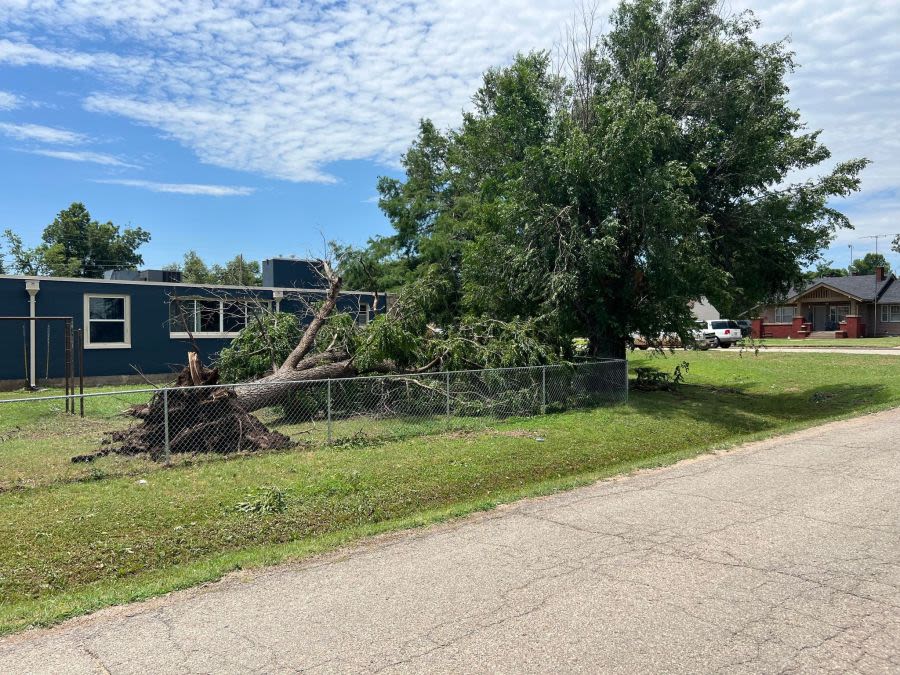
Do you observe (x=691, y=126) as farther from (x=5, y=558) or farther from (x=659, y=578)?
(x=5, y=558)

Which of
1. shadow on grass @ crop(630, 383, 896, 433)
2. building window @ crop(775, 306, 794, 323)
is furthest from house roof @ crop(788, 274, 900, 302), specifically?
shadow on grass @ crop(630, 383, 896, 433)

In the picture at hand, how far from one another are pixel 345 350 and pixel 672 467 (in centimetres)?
689

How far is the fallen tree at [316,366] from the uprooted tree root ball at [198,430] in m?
0.01

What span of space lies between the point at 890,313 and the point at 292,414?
49050 mm

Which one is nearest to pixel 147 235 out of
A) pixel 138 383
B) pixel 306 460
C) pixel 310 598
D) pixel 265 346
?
pixel 138 383


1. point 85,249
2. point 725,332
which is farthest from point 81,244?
point 725,332

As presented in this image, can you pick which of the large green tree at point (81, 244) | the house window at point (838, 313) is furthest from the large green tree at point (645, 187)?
the large green tree at point (81, 244)

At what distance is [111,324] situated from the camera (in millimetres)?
19828

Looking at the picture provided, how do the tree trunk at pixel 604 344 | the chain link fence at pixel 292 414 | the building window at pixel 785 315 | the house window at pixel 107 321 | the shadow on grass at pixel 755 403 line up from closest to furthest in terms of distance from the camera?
the chain link fence at pixel 292 414 < the shadow on grass at pixel 755 403 < the tree trunk at pixel 604 344 < the house window at pixel 107 321 < the building window at pixel 785 315

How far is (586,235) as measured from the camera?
1490cm

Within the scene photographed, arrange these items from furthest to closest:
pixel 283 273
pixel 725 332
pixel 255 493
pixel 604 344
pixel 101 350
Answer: pixel 725 332 < pixel 283 273 < pixel 101 350 < pixel 604 344 < pixel 255 493

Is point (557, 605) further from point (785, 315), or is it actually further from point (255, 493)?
point (785, 315)

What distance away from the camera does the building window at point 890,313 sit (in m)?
46.6

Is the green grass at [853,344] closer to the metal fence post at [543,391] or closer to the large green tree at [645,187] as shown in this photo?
the large green tree at [645,187]
